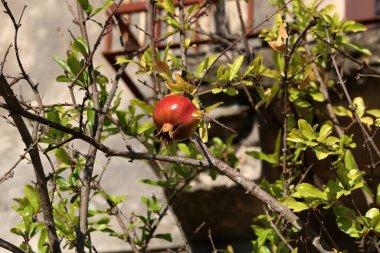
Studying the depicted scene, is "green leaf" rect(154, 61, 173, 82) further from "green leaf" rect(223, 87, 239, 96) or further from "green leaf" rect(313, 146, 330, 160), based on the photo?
"green leaf" rect(313, 146, 330, 160)

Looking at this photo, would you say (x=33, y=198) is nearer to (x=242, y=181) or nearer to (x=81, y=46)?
(x=81, y=46)

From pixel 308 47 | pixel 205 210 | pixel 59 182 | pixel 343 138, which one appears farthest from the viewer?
pixel 205 210

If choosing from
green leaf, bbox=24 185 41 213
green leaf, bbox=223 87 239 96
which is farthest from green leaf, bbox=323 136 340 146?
green leaf, bbox=24 185 41 213

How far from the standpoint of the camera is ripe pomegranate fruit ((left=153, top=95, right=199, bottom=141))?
2199mm

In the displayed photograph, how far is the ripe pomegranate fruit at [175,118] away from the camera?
2199mm

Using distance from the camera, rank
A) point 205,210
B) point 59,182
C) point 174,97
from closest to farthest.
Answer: point 174,97
point 59,182
point 205,210

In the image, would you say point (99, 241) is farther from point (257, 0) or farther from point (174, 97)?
point (174, 97)

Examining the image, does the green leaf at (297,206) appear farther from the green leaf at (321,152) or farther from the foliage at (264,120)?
the green leaf at (321,152)

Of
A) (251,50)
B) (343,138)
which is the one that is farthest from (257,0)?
(343,138)

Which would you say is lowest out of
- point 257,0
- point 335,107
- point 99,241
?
point 99,241

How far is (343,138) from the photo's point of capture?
319cm

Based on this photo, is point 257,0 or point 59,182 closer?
point 59,182

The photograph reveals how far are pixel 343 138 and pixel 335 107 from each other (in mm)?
374

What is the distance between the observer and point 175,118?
86.4 inches
